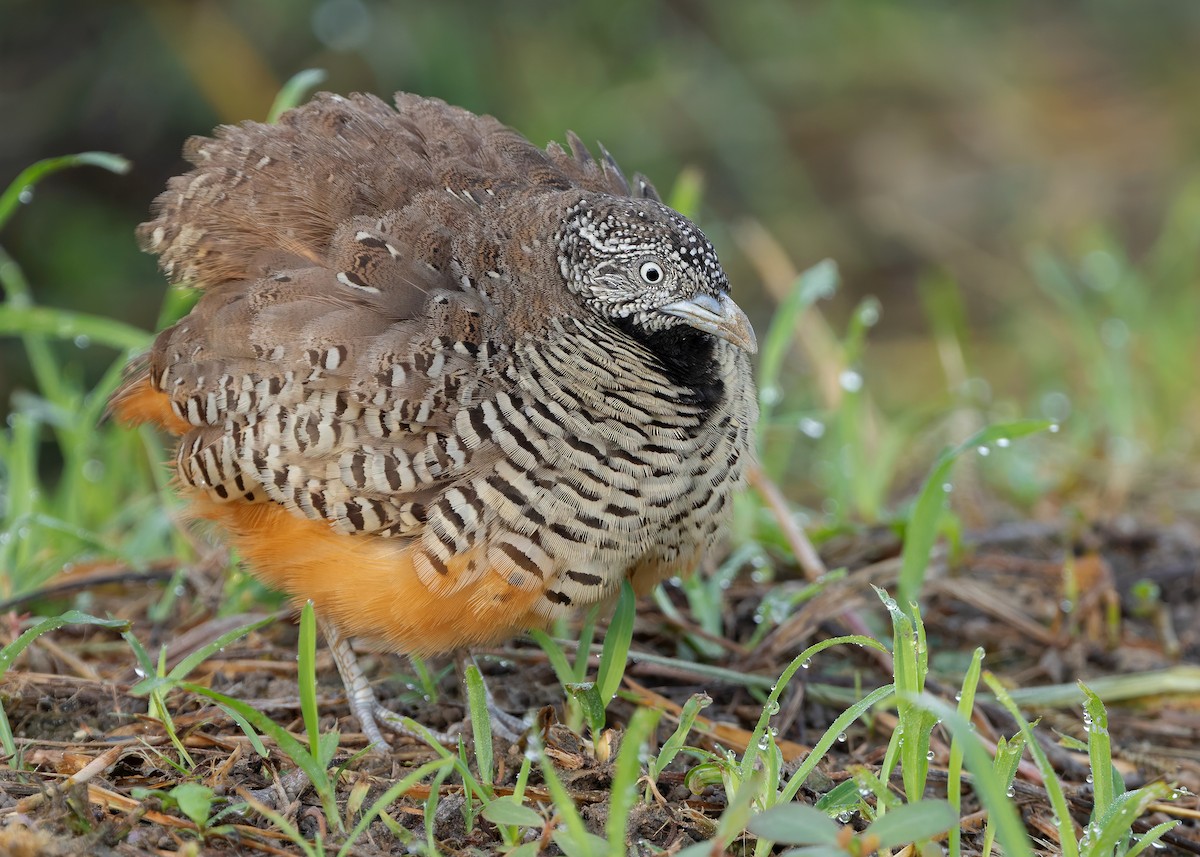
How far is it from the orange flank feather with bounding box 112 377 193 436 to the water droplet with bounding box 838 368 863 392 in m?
2.25

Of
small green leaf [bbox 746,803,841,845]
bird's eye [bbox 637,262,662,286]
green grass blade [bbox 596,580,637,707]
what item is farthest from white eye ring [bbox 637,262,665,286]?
small green leaf [bbox 746,803,841,845]

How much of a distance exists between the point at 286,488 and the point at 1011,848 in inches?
76.7

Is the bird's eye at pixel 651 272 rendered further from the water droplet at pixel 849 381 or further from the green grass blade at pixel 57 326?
the green grass blade at pixel 57 326

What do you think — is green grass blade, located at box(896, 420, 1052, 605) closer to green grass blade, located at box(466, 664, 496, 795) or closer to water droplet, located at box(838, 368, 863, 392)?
water droplet, located at box(838, 368, 863, 392)

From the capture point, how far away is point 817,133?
32.3ft

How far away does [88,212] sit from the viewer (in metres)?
7.76

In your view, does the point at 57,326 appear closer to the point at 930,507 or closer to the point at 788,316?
the point at 788,316

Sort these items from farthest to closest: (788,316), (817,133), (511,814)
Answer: (817,133) < (788,316) < (511,814)

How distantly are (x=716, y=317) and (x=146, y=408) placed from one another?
5.63ft

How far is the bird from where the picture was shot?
316cm

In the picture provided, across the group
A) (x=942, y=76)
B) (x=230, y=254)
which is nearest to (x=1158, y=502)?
(x=230, y=254)

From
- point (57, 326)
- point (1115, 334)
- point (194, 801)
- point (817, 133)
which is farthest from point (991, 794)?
point (817, 133)

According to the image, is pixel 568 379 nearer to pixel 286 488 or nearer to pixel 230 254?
pixel 286 488

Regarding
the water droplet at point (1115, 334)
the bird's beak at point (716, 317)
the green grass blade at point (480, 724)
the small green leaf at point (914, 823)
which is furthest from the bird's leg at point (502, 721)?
the water droplet at point (1115, 334)
